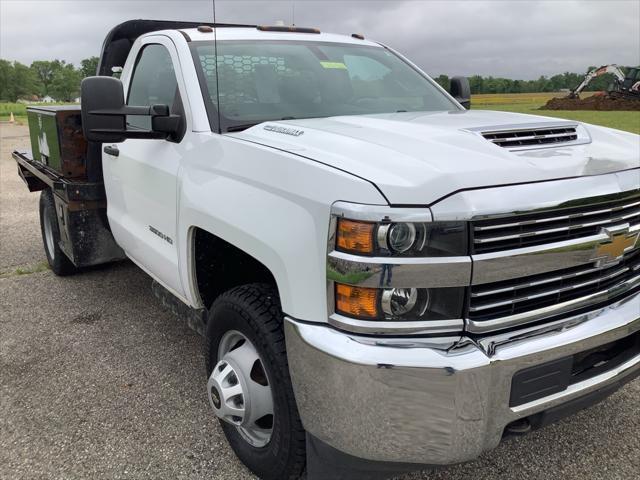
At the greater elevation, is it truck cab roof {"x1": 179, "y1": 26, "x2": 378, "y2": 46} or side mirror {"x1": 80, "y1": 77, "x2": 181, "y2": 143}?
truck cab roof {"x1": 179, "y1": 26, "x2": 378, "y2": 46}

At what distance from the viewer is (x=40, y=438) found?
284 cm

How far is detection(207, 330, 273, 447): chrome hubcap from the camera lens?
2.33 metres

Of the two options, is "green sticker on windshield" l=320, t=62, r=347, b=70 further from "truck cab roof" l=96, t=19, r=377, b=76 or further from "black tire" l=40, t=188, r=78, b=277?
"black tire" l=40, t=188, r=78, b=277

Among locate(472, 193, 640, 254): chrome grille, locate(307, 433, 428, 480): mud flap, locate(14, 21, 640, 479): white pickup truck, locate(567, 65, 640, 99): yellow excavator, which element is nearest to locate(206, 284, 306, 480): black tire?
locate(14, 21, 640, 479): white pickup truck

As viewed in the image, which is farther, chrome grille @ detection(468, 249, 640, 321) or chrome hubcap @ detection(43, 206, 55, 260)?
chrome hubcap @ detection(43, 206, 55, 260)

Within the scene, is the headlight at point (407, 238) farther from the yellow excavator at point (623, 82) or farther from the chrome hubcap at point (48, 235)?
the yellow excavator at point (623, 82)

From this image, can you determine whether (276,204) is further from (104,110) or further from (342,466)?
(104,110)

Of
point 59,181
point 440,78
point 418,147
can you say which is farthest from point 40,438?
point 440,78

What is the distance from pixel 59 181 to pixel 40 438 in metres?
2.03

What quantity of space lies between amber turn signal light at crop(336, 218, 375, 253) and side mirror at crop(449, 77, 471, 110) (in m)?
2.71

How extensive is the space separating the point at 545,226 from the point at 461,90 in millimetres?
2563

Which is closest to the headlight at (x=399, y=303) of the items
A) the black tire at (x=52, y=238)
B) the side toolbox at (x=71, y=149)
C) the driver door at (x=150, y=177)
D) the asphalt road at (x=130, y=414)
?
the asphalt road at (x=130, y=414)

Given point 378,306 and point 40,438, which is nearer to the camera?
point 378,306

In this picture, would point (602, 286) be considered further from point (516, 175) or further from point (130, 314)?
point (130, 314)
